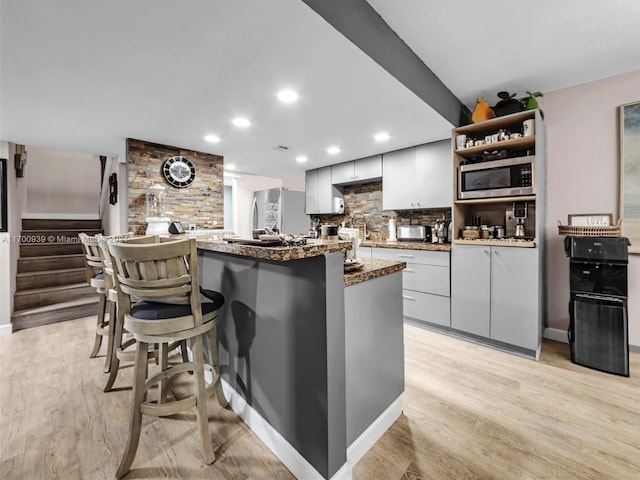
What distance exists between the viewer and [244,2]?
51.3 inches

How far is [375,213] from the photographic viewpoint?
4.39 metres

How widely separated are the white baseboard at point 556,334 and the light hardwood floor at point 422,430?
0.47m

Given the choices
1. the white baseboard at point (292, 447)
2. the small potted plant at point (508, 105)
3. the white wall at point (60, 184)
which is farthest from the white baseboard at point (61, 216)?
the small potted plant at point (508, 105)

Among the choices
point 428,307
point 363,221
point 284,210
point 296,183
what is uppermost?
point 296,183

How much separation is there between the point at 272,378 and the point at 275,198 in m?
4.22

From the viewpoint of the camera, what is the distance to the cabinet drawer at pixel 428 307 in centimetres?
303

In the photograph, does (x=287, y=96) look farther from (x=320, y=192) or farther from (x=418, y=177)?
(x=320, y=192)

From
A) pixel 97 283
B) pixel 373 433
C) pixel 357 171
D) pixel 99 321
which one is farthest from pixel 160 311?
pixel 357 171

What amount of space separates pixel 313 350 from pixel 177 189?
130 inches

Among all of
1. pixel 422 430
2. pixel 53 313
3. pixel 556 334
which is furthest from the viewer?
pixel 53 313

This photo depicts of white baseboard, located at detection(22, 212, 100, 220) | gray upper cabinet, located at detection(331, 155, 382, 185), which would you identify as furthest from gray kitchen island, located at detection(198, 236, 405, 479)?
white baseboard, located at detection(22, 212, 100, 220)

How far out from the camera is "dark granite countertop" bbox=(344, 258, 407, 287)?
4.35 feet

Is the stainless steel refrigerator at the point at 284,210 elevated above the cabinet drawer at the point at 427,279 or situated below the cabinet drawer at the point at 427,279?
above

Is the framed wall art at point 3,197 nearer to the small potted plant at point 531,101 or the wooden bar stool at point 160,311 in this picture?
the wooden bar stool at point 160,311
